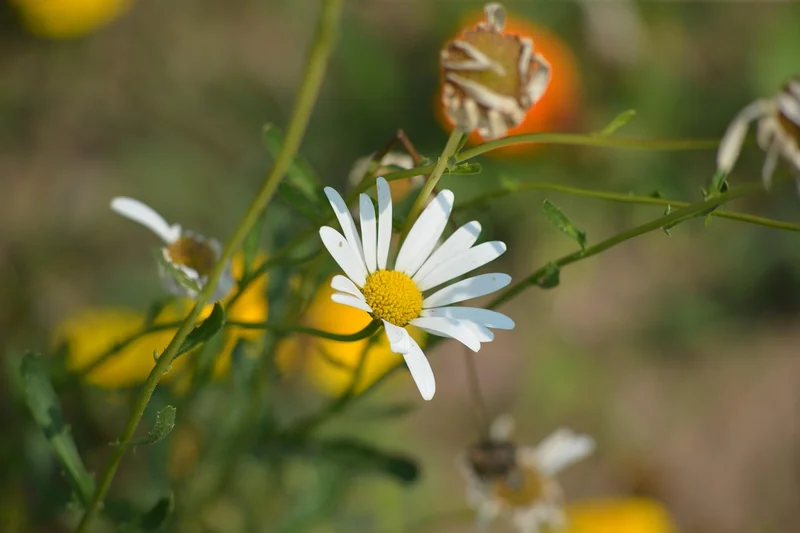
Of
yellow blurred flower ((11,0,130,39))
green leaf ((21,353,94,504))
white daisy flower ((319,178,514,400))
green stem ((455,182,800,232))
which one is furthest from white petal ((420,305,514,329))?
yellow blurred flower ((11,0,130,39))

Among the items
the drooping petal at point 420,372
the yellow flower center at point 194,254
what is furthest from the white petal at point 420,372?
the yellow flower center at point 194,254

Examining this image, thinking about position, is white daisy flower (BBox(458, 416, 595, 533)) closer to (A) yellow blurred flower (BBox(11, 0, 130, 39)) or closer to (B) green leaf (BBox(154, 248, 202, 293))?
(B) green leaf (BBox(154, 248, 202, 293))

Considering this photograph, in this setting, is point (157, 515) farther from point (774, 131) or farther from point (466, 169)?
point (774, 131)

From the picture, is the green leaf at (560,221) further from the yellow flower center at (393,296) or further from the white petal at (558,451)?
the white petal at (558,451)

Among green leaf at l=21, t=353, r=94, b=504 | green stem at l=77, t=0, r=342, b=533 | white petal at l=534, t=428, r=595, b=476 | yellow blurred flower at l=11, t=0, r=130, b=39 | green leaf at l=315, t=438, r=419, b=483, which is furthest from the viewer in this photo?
yellow blurred flower at l=11, t=0, r=130, b=39

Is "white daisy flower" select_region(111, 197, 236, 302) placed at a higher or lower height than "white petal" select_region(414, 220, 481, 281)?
higher

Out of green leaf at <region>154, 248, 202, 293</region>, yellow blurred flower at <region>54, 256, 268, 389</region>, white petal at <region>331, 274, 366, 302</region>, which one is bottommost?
white petal at <region>331, 274, 366, 302</region>

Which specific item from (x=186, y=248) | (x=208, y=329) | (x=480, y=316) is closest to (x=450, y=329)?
(x=480, y=316)
